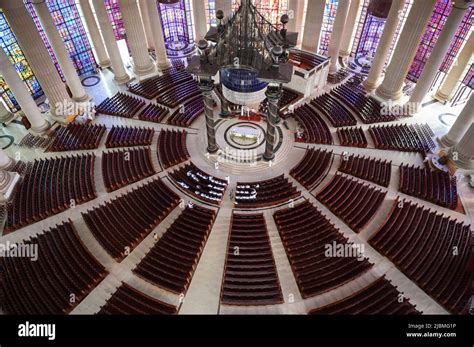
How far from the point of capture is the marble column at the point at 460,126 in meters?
23.7

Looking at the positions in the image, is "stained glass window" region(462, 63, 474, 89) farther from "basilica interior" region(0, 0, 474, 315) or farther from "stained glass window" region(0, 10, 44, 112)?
"stained glass window" region(0, 10, 44, 112)

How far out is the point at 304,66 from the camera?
1236 inches

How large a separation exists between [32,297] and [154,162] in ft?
40.5

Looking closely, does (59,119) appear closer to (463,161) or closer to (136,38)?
(136,38)

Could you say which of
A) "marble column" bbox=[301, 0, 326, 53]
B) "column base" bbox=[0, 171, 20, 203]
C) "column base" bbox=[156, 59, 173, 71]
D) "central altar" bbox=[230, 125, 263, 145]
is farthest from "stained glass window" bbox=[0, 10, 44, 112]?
"marble column" bbox=[301, 0, 326, 53]

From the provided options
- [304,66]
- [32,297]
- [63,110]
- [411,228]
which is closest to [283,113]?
[304,66]

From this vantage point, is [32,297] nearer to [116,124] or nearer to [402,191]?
[116,124]

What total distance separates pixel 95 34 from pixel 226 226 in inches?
1064

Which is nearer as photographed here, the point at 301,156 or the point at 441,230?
the point at 441,230

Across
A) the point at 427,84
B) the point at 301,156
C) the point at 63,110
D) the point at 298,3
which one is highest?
the point at 298,3

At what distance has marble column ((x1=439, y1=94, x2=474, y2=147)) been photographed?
23.7 m

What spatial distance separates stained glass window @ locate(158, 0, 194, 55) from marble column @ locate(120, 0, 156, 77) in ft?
23.0

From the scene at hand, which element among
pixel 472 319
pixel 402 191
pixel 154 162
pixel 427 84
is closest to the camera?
pixel 472 319

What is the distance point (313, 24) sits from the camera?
31.5 m
